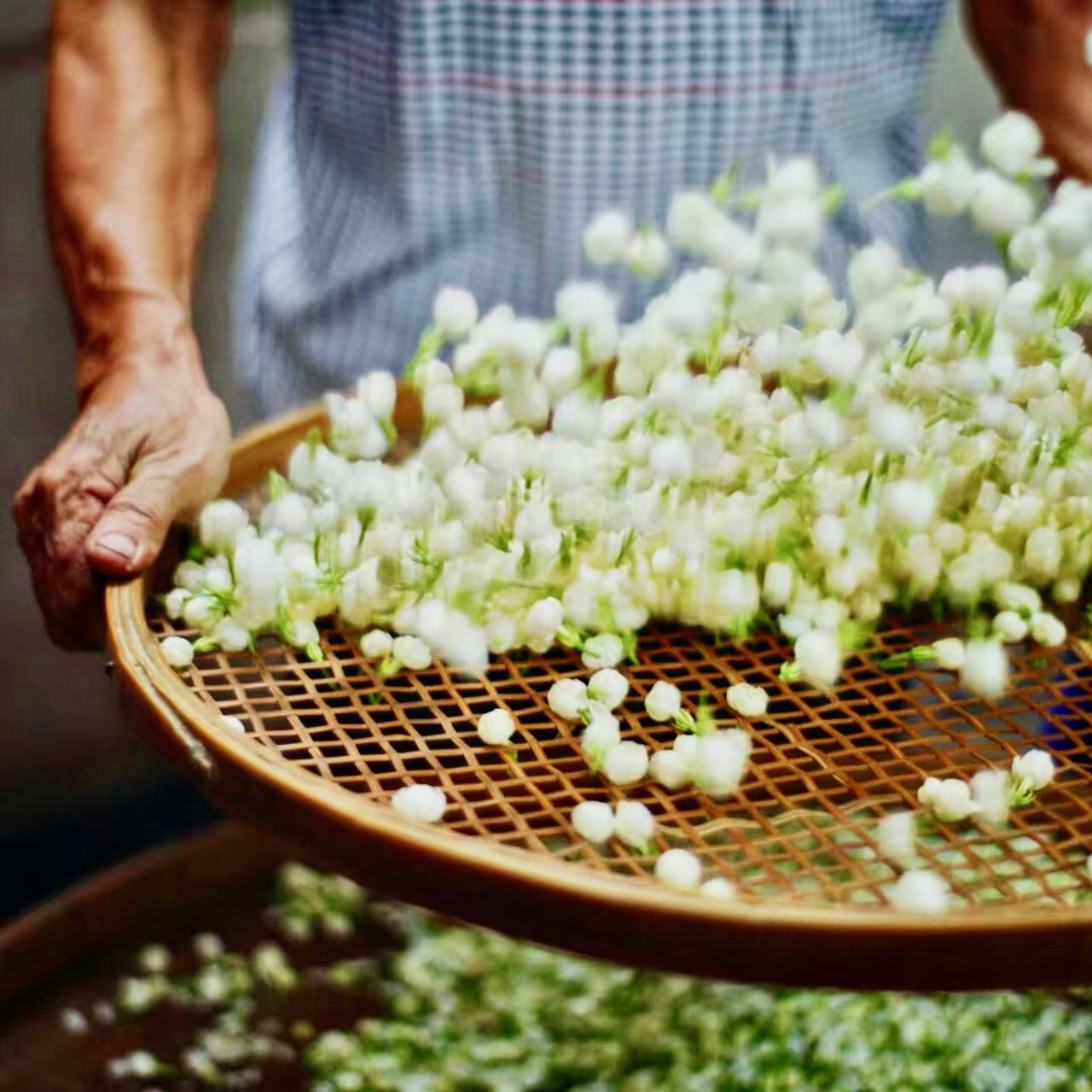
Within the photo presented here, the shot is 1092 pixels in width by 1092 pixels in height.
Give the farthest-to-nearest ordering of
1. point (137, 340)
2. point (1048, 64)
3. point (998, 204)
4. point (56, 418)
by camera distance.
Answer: point (56, 418) < point (1048, 64) < point (137, 340) < point (998, 204)

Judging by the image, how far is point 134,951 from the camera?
42.8 inches

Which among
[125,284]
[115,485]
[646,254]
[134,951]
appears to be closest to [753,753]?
[646,254]

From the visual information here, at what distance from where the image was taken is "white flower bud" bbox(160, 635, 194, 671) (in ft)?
2.10

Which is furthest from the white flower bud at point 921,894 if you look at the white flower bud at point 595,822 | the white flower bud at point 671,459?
the white flower bud at point 671,459

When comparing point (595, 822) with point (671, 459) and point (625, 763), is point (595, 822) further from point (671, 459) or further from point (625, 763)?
point (671, 459)

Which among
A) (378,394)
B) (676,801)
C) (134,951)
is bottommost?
(134,951)

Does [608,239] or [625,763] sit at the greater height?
[608,239]

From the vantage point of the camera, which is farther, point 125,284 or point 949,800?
point 125,284

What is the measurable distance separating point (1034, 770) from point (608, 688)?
0.61 ft

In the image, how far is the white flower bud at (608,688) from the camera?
628 millimetres

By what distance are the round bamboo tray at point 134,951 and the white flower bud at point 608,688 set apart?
1.64ft

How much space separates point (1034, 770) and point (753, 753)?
0.12 metres

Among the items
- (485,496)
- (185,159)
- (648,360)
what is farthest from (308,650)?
(185,159)

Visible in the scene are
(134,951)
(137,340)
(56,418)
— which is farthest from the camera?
(56,418)
